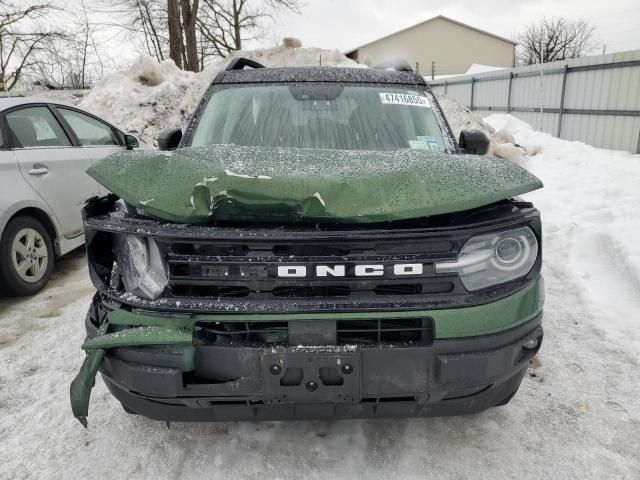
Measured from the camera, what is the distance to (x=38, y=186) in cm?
435

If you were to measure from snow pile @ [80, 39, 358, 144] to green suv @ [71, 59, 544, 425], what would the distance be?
30.4 feet

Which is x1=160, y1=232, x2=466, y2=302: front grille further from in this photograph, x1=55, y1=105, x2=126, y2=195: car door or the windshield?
x1=55, y1=105, x2=126, y2=195: car door

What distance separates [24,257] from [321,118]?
298cm

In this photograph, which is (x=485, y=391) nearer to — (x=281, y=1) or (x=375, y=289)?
(x=375, y=289)

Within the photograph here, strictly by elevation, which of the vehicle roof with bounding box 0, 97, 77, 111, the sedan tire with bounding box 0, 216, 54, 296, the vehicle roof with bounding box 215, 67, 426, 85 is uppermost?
the vehicle roof with bounding box 215, 67, 426, 85

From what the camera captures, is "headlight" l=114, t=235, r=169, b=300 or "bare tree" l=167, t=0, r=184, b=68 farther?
"bare tree" l=167, t=0, r=184, b=68

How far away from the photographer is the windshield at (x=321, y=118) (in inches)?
121

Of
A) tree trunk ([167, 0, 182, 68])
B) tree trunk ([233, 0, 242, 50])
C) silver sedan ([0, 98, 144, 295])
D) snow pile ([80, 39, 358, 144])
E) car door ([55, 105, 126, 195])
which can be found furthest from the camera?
tree trunk ([233, 0, 242, 50])

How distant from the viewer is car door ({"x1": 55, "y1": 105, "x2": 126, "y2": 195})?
5.06 m

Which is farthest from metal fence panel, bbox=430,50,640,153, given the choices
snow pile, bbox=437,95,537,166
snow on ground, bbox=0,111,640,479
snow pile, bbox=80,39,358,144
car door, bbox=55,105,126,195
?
car door, bbox=55,105,126,195

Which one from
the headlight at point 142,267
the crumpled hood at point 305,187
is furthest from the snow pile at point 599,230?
the headlight at point 142,267

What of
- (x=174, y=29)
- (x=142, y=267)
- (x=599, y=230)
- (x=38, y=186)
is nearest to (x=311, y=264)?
(x=142, y=267)

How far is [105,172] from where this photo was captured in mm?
2074

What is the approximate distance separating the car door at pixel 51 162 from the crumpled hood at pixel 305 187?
2.76 meters
